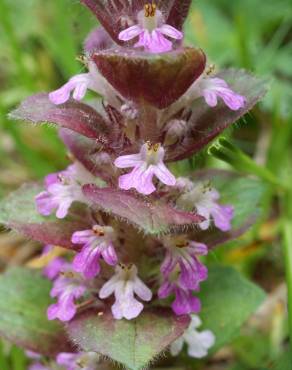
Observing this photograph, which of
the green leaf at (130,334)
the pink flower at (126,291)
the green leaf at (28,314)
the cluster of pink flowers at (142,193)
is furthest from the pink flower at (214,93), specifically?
the green leaf at (28,314)

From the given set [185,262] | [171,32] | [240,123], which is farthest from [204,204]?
[240,123]

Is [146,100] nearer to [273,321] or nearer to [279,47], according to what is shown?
[273,321]

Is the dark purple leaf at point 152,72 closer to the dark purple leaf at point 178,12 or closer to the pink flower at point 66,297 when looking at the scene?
the dark purple leaf at point 178,12

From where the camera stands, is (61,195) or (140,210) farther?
(61,195)

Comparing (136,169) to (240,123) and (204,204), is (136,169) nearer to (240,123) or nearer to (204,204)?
(204,204)


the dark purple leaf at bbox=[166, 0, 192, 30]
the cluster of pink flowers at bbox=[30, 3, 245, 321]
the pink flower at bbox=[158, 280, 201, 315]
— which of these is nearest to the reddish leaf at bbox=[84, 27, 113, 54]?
the cluster of pink flowers at bbox=[30, 3, 245, 321]
